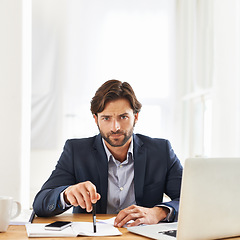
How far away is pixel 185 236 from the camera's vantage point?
3.82ft

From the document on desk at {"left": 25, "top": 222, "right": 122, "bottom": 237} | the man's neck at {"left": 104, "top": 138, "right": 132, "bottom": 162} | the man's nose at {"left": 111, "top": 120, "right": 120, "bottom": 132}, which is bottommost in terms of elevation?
the document on desk at {"left": 25, "top": 222, "right": 122, "bottom": 237}

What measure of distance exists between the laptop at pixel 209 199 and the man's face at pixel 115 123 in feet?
2.32

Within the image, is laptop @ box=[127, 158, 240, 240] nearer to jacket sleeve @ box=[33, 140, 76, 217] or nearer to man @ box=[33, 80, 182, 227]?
jacket sleeve @ box=[33, 140, 76, 217]

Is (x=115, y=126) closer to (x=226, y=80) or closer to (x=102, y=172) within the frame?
(x=102, y=172)

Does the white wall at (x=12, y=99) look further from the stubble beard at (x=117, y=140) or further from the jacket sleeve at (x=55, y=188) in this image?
the stubble beard at (x=117, y=140)

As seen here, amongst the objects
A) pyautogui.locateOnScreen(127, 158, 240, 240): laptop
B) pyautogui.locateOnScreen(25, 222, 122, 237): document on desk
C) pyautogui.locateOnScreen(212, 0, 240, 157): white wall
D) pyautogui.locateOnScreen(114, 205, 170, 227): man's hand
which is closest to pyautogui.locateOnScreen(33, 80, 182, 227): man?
pyautogui.locateOnScreen(114, 205, 170, 227): man's hand

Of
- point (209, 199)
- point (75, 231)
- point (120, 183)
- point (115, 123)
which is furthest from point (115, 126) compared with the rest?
point (209, 199)

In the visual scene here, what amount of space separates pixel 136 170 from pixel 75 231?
0.63 metres

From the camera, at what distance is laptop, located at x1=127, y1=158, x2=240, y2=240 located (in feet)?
3.80

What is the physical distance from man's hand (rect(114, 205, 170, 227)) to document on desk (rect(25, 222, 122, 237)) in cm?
5

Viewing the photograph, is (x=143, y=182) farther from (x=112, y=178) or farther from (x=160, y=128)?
(x=160, y=128)

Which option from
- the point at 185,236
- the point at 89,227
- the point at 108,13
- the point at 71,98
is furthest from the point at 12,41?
the point at 185,236

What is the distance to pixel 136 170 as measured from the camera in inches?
76.2

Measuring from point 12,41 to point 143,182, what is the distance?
201 cm
